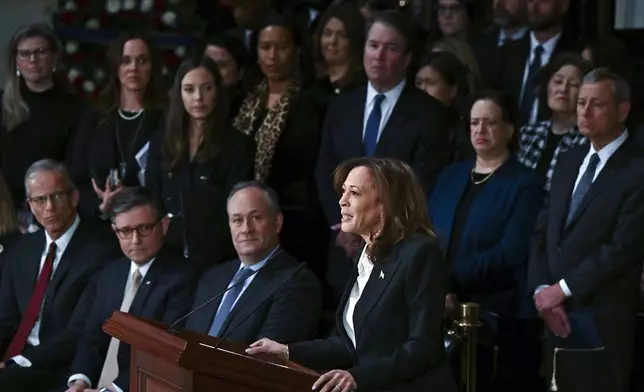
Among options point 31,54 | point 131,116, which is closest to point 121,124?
point 131,116

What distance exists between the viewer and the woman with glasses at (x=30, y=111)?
288 inches

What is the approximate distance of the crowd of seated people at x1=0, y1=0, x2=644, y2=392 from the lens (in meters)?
5.70

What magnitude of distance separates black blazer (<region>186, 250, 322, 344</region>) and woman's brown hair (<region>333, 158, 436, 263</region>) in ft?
3.42

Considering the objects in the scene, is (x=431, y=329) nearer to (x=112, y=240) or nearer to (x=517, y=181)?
(x=517, y=181)

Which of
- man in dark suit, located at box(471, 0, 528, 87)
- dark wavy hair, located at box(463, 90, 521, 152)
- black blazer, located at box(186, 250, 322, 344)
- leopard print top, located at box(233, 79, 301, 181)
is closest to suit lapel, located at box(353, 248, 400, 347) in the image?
black blazer, located at box(186, 250, 322, 344)

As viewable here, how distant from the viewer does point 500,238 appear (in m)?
6.07

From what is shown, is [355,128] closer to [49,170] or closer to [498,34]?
[49,170]

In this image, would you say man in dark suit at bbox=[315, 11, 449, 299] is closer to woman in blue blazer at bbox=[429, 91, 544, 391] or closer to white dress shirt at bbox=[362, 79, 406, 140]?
white dress shirt at bbox=[362, 79, 406, 140]

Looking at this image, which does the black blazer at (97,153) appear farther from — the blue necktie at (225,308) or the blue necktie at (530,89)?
the blue necktie at (530,89)

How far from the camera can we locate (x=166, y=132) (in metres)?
6.73

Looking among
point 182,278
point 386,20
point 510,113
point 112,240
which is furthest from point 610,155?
point 112,240

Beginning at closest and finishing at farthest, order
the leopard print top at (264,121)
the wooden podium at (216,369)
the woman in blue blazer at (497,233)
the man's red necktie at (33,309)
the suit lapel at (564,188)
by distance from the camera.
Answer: the wooden podium at (216,369), the suit lapel at (564,188), the woman in blue blazer at (497,233), the man's red necktie at (33,309), the leopard print top at (264,121)

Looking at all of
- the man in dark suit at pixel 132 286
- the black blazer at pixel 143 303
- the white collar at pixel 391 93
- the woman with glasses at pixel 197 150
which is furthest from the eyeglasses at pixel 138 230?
the white collar at pixel 391 93

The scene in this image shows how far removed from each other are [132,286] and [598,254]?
2020mm
